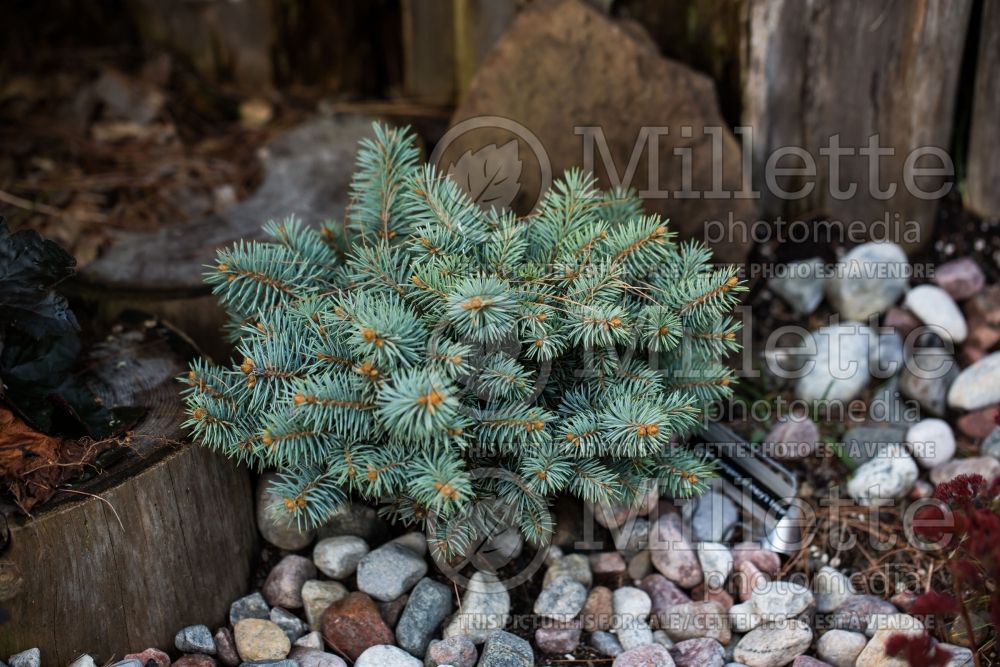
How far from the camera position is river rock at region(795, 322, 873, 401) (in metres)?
2.72

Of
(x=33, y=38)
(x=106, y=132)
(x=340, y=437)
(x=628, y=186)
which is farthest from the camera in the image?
(x=33, y=38)

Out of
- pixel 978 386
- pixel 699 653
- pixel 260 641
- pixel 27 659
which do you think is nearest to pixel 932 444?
pixel 978 386

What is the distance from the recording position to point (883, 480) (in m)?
2.46

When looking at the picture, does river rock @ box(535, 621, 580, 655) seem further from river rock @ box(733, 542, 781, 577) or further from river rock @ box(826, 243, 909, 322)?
river rock @ box(826, 243, 909, 322)

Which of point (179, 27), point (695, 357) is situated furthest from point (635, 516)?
point (179, 27)

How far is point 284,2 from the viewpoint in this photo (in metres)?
3.67

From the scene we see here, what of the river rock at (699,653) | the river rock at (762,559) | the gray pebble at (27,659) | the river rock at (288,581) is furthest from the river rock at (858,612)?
the gray pebble at (27,659)

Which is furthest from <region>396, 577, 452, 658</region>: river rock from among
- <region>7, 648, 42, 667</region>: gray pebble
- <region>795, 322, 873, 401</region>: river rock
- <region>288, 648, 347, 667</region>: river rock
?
<region>795, 322, 873, 401</region>: river rock

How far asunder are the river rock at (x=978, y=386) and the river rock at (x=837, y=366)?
243 millimetres

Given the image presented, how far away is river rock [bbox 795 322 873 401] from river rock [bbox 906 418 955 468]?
0.71 feet

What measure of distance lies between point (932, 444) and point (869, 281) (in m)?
0.53

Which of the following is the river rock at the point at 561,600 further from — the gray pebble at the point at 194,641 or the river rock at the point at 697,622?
the gray pebble at the point at 194,641

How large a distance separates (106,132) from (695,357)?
101 inches

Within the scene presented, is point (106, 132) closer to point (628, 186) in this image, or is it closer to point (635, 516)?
point (628, 186)
